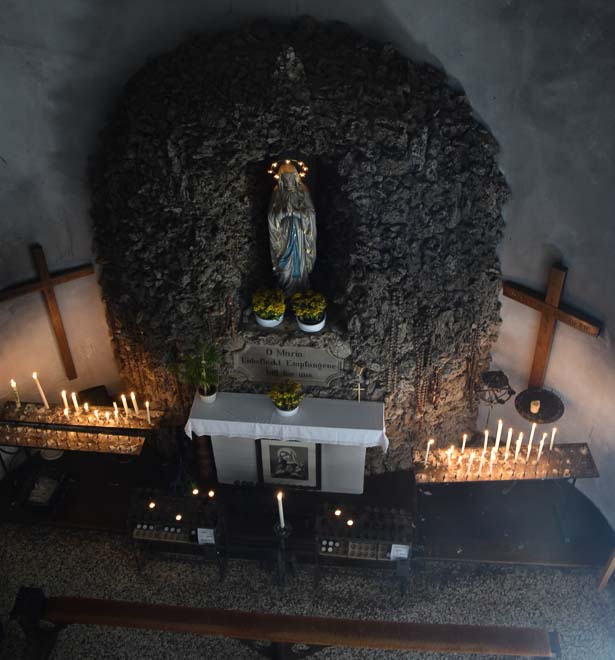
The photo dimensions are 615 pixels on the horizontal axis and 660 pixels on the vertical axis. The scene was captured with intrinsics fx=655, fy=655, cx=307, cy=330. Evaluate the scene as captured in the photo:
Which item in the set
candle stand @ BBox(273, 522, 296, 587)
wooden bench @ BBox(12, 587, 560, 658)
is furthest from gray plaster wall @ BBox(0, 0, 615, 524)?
candle stand @ BBox(273, 522, 296, 587)

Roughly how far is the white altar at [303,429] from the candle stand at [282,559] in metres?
1.28

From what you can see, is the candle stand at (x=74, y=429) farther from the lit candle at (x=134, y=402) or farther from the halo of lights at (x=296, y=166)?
the halo of lights at (x=296, y=166)

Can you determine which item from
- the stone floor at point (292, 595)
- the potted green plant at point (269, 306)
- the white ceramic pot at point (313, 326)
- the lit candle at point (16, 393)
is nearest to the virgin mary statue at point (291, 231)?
the potted green plant at point (269, 306)

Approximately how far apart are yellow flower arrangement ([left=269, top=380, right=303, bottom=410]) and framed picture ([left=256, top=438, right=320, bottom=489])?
817 mm

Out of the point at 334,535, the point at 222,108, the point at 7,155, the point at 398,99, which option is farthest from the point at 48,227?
the point at 334,535

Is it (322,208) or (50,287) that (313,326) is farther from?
(50,287)

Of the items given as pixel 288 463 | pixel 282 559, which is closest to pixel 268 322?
pixel 288 463

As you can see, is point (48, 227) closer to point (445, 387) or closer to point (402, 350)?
point (402, 350)

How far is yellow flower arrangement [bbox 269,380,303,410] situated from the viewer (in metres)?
9.67

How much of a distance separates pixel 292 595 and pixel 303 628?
8.57 ft

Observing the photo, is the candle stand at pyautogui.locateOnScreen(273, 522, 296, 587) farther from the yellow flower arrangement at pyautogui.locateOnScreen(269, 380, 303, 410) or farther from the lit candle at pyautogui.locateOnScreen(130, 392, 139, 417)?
the lit candle at pyautogui.locateOnScreen(130, 392, 139, 417)

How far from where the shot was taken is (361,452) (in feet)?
33.3

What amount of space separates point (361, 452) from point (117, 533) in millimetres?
4022

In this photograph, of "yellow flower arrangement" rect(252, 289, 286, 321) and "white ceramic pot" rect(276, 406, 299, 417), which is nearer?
"yellow flower arrangement" rect(252, 289, 286, 321)
